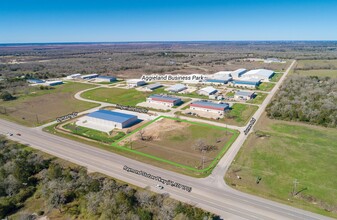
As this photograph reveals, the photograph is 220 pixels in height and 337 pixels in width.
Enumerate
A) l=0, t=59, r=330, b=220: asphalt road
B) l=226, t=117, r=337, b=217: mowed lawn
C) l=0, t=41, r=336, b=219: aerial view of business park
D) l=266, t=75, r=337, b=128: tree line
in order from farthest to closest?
l=266, t=75, r=337, b=128: tree line, l=0, t=41, r=336, b=219: aerial view of business park, l=226, t=117, r=337, b=217: mowed lawn, l=0, t=59, r=330, b=220: asphalt road

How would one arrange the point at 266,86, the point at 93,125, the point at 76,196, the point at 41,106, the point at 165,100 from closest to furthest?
the point at 76,196, the point at 93,125, the point at 165,100, the point at 41,106, the point at 266,86

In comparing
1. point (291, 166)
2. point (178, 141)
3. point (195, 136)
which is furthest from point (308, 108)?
point (178, 141)

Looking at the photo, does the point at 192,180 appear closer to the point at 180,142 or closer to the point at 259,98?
the point at 180,142

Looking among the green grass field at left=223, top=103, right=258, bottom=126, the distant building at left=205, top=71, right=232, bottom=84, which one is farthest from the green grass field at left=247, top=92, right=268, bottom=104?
the distant building at left=205, top=71, right=232, bottom=84

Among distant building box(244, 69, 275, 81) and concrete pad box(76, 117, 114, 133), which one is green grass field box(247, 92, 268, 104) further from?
concrete pad box(76, 117, 114, 133)

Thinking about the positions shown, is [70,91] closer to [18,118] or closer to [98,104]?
[98,104]

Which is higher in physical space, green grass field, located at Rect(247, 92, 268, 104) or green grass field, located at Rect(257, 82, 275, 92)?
green grass field, located at Rect(257, 82, 275, 92)

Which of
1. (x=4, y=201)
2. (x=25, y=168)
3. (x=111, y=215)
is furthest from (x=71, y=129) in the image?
(x=111, y=215)

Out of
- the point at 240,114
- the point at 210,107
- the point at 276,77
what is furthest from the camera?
the point at 276,77
